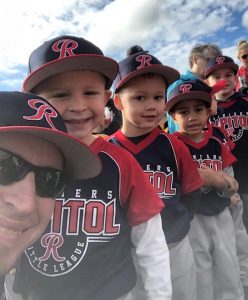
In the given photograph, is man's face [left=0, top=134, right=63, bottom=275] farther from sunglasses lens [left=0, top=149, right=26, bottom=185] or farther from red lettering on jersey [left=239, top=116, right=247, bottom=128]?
red lettering on jersey [left=239, top=116, right=247, bottom=128]

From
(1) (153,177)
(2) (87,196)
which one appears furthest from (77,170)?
(1) (153,177)

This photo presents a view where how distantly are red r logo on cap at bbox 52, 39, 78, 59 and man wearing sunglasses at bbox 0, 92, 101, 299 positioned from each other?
20.9 inches

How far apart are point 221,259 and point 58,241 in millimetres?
1589

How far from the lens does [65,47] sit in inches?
56.5

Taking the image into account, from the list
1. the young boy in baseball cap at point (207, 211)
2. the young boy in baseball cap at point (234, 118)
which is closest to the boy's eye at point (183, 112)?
the young boy in baseball cap at point (207, 211)

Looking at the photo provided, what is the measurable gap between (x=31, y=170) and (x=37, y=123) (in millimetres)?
133

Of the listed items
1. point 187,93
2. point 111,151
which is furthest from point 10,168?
point 187,93

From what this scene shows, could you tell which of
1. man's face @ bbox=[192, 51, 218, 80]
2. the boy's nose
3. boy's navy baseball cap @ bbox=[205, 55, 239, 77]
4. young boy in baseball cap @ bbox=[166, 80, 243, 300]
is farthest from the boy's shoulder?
man's face @ bbox=[192, 51, 218, 80]

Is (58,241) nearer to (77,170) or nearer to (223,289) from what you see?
(77,170)

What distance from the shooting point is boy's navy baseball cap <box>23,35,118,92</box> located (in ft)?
4.54

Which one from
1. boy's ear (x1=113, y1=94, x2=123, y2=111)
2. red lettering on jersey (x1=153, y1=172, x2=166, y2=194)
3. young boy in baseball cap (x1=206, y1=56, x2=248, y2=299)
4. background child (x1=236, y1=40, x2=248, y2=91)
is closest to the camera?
red lettering on jersey (x1=153, y1=172, x2=166, y2=194)

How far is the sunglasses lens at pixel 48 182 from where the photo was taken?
0.90 metres

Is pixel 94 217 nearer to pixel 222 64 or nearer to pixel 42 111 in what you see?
pixel 42 111

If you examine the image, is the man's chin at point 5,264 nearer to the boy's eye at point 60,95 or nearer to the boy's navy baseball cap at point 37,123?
the boy's navy baseball cap at point 37,123
